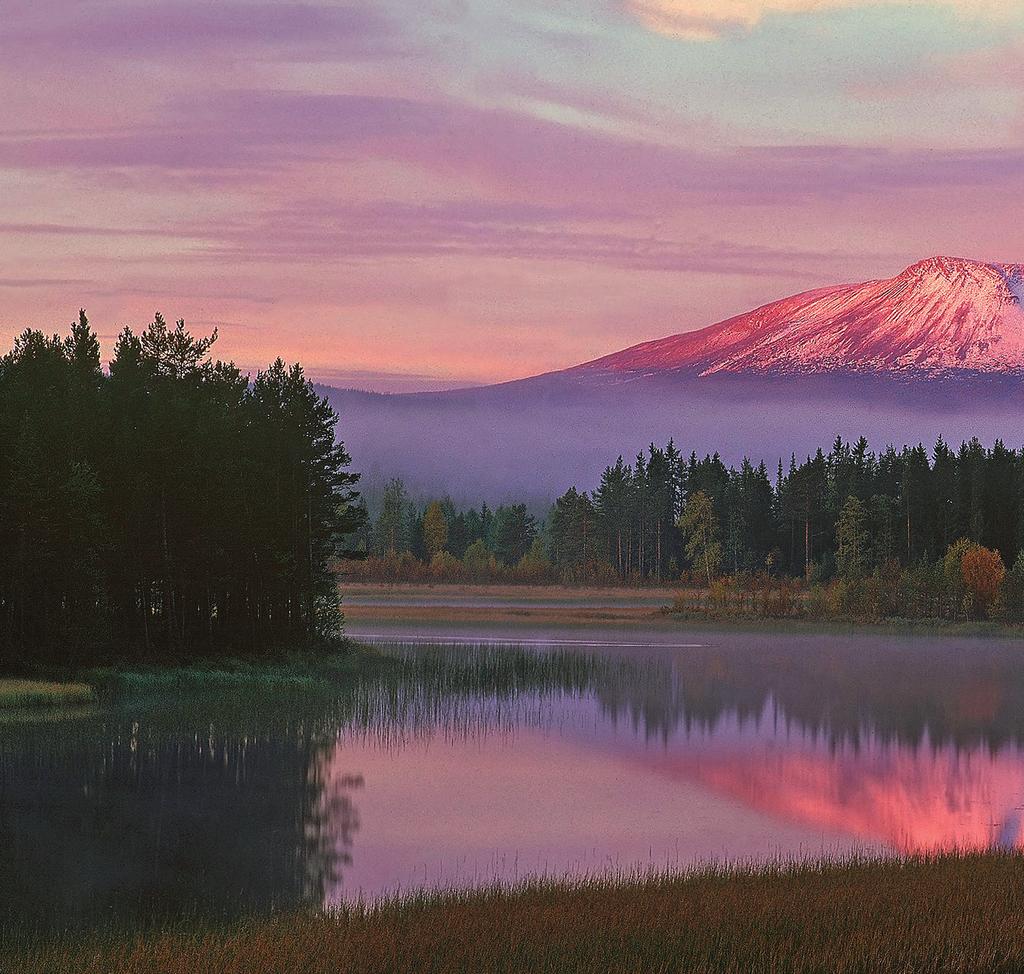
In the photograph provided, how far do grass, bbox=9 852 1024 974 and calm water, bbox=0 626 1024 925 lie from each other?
3.60 meters

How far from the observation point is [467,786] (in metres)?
38.6

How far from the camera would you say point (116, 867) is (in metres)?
27.1

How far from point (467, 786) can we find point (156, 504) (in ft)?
116

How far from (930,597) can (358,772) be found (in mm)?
98020

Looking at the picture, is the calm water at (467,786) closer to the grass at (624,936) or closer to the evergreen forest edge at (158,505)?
the grass at (624,936)

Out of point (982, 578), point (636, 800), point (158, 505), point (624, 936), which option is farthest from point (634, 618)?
point (624, 936)

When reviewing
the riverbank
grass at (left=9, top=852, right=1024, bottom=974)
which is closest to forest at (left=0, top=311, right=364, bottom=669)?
the riverbank

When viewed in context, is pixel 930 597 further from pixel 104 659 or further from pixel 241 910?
pixel 241 910

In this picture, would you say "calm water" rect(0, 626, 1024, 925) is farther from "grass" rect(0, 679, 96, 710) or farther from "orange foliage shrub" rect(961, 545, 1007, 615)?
"orange foliage shrub" rect(961, 545, 1007, 615)

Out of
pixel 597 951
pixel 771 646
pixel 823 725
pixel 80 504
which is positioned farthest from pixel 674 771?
pixel 771 646

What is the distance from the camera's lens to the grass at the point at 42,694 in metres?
49.6

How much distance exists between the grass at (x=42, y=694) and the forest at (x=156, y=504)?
6.09m

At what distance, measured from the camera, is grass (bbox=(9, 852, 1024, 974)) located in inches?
735

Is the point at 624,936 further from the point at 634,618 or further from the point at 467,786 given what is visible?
the point at 634,618
